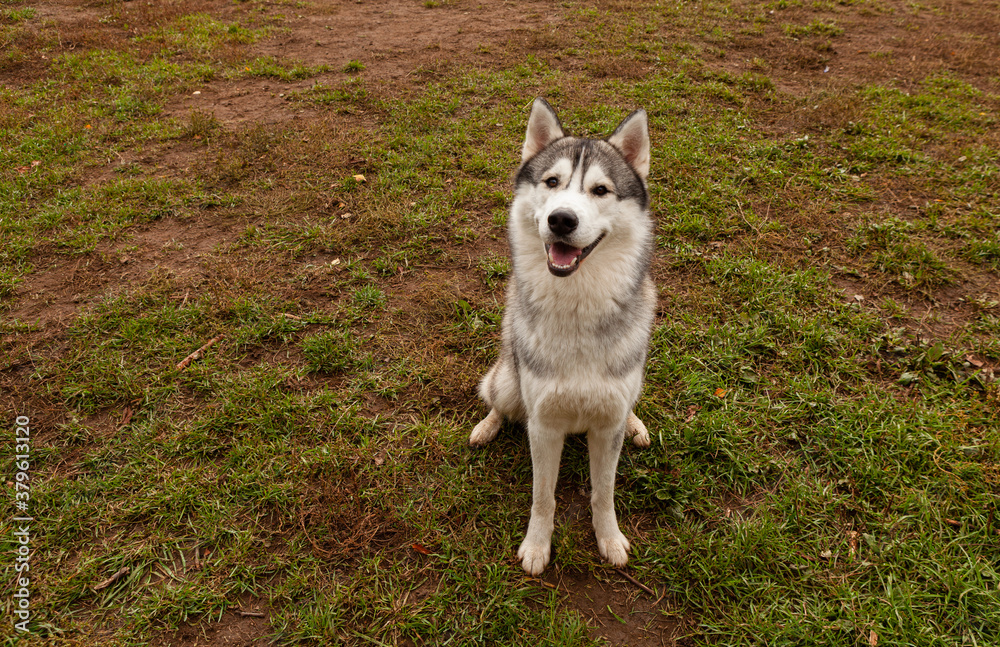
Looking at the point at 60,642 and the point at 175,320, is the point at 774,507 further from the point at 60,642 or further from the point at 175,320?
the point at 175,320

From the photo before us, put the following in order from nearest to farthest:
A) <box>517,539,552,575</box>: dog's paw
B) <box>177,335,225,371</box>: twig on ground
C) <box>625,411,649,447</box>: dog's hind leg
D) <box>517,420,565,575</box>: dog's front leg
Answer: <box>517,420,565,575</box>: dog's front leg < <box>517,539,552,575</box>: dog's paw < <box>625,411,649,447</box>: dog's hind leg < <box>177,335,225,371</box>: twig on ground

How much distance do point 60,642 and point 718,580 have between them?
3595 mm

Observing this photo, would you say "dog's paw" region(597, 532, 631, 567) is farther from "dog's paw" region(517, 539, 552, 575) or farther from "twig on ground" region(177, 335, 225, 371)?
"twig on ground" region(177, 335, 225, 371)

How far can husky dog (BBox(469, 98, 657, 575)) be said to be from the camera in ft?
8.09

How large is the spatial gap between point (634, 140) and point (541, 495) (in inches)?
86.4

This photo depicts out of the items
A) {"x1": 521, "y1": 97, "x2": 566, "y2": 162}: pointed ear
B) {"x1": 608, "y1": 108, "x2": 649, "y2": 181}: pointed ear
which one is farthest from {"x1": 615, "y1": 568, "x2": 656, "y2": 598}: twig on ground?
A: {"x1": 521, "y1": 97, "x2": 566, "y2": 162}: pointed ear

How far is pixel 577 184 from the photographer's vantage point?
2602mm

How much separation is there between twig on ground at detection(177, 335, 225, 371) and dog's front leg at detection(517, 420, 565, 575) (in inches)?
122

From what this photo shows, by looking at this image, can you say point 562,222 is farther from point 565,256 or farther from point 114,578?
point 114,578

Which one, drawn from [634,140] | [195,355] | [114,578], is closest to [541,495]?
[634,140]

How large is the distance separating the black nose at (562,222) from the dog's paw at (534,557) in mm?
1880

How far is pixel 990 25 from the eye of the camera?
1089 cm

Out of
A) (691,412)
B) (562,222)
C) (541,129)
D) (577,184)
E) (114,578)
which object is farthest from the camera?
(691,412)

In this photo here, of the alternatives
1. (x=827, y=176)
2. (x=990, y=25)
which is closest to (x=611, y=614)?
(x=827, y=176)
